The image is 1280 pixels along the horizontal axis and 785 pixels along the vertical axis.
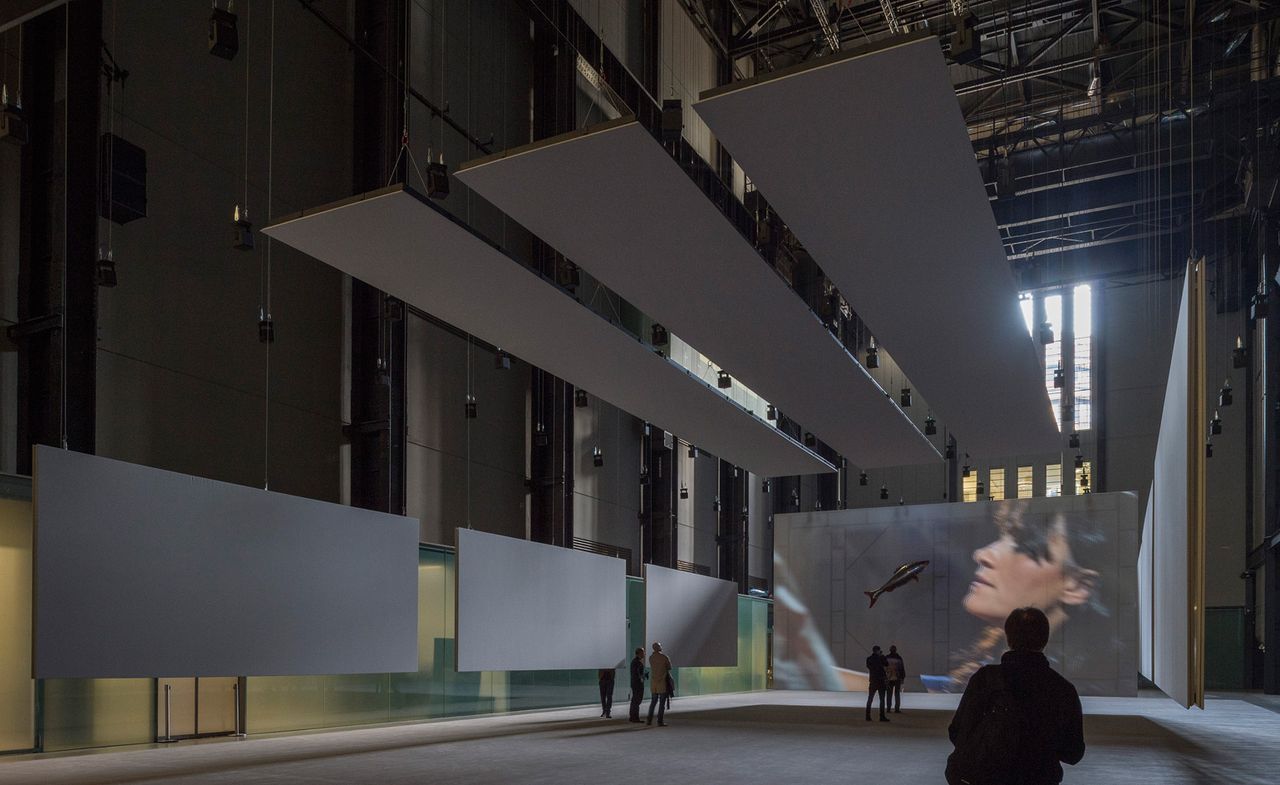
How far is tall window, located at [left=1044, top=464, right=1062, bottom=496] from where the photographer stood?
34.1 metres

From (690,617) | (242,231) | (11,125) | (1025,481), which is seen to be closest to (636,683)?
(690,617)

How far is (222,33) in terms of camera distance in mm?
8555

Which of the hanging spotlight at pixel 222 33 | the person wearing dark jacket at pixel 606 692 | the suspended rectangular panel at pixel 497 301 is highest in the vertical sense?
the hanging spotlight at pixel 222 33

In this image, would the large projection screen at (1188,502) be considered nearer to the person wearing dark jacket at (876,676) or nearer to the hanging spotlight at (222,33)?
the person wearing dark jacket at (876,676)

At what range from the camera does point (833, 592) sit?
83.8 feet

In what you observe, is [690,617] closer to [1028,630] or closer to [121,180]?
[121,180]

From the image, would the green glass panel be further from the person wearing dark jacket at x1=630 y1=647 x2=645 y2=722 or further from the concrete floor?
the person wearing dark jacket at x1=630 y1=647 x2=645 y2=722

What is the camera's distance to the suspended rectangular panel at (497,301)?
29.9 ft

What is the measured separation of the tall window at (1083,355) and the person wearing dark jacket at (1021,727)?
108 ft

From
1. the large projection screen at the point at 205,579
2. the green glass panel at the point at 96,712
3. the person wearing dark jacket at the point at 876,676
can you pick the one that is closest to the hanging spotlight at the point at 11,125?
the large projection screen at the point at 205,579

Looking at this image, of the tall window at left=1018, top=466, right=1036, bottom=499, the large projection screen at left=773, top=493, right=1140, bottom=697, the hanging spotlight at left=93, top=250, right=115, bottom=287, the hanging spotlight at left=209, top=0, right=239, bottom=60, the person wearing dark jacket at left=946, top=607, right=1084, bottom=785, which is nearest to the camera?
the person wearing dark jacket at left=946, top=607, right=1084, bottom=785

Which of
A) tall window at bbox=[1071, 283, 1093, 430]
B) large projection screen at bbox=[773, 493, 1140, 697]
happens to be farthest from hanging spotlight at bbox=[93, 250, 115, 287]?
tall window at bbox=[1071, 283, 1093, 430]

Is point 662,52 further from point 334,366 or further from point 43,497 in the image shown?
point 43,497

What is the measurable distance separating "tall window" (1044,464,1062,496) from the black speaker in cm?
2939
